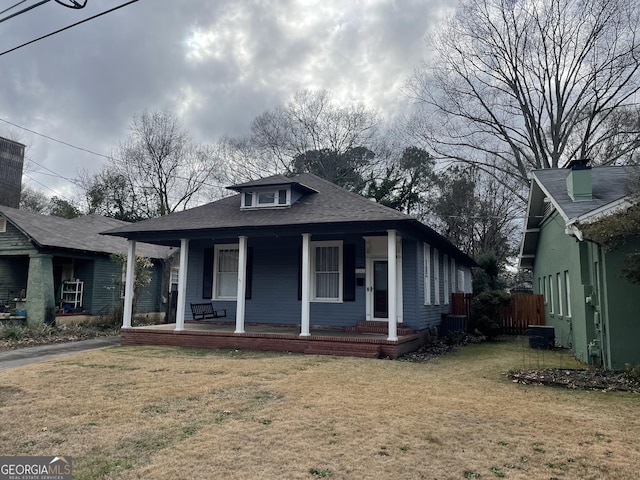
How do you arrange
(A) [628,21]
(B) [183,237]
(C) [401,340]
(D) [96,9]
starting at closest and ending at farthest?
(D) [96,9] → (C) [401,340] → (B) [183,237] → (A) [628,21]

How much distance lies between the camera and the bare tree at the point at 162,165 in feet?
96.8

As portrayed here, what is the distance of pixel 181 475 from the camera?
3730 millimetres

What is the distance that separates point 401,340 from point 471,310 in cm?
645

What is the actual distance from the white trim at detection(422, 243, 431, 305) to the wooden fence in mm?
4699

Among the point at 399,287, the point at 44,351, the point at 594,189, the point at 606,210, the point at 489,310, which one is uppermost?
the point at 594,189

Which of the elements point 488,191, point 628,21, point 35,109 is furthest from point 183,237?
point 488,191

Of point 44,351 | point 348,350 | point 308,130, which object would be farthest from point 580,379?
point 308,130

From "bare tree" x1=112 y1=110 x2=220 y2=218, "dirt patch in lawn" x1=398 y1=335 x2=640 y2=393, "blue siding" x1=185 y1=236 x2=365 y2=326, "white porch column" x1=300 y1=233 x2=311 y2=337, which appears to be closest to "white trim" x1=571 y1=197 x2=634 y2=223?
"dirt patch in lawn" x1=398 y1=335 x2=640 y2=393

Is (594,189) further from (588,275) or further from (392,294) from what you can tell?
(392,294)

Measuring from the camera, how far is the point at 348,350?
1050cm

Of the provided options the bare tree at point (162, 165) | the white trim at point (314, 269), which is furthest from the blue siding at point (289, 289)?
the bare tree at point (162, 165)

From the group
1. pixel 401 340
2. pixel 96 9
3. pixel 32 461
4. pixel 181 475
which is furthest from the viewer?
pixel 401 340

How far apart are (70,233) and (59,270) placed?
1521mm

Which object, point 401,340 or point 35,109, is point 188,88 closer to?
point 35,109
